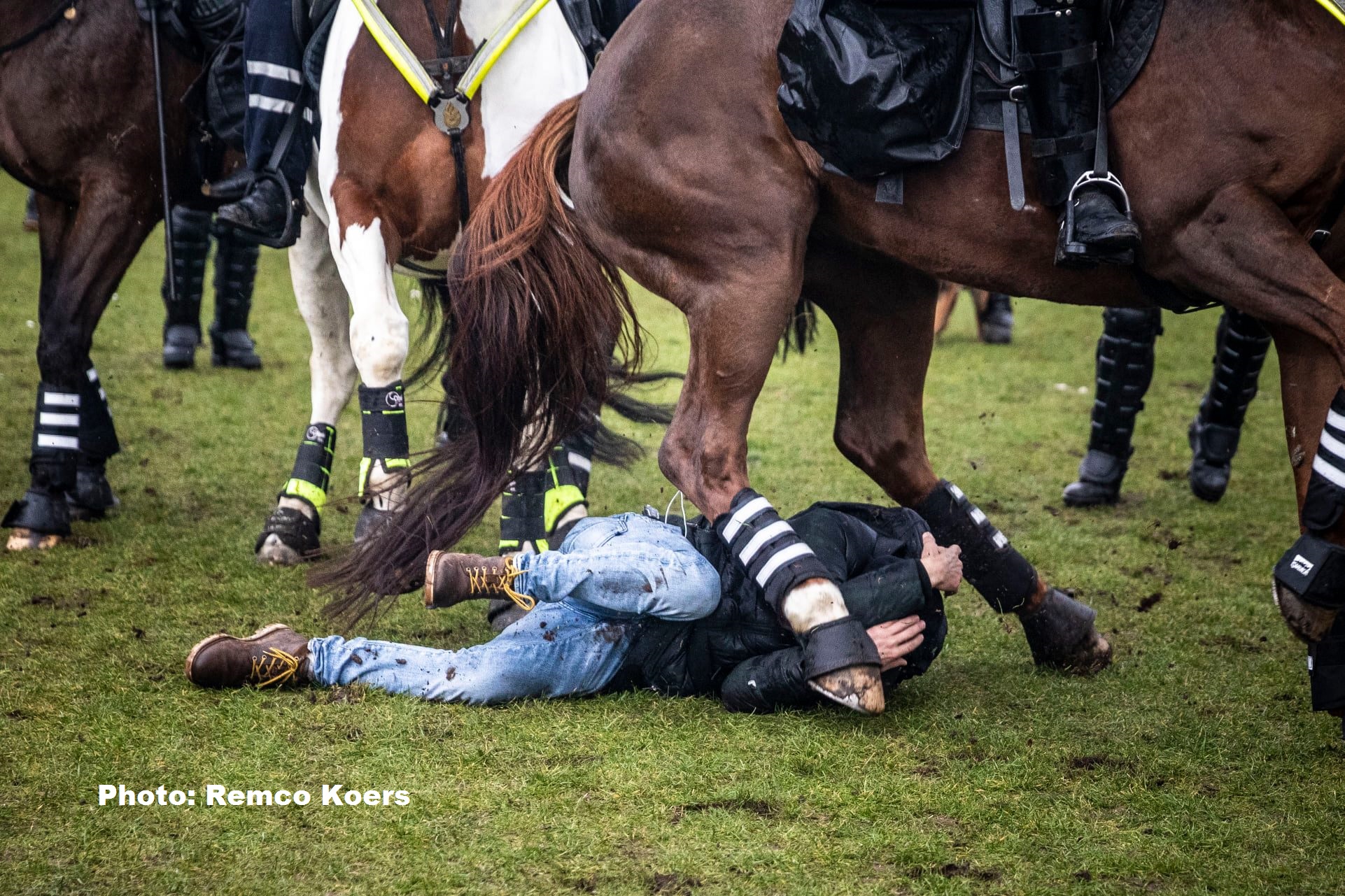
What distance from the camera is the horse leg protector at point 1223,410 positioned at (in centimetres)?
564

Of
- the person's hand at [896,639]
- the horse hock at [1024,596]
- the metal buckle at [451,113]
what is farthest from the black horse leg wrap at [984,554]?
the metal buckle at [451,113]

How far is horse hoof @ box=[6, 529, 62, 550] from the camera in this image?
488 cm

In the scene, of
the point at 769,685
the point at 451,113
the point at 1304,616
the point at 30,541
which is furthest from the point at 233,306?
the point at 1304,616

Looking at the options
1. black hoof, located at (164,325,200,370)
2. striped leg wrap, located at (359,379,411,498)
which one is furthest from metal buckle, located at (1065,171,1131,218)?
black hoof, located at (164,325,200,370)

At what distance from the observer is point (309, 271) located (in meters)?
5.14

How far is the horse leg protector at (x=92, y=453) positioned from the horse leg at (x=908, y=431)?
310 cm

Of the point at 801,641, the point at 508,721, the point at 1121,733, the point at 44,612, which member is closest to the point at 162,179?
the point at 44,612

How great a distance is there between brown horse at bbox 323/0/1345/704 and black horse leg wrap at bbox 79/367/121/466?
2.05 m

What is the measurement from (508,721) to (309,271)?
8.21 feet

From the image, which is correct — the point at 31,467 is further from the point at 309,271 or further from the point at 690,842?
the point at 690,842

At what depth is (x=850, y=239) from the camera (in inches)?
134

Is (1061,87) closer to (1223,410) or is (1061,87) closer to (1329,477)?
(1329,477)

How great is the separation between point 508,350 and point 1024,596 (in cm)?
160

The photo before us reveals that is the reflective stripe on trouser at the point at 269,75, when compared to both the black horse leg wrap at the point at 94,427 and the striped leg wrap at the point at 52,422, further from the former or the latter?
the black horse leg wrap at the point at 94,427
